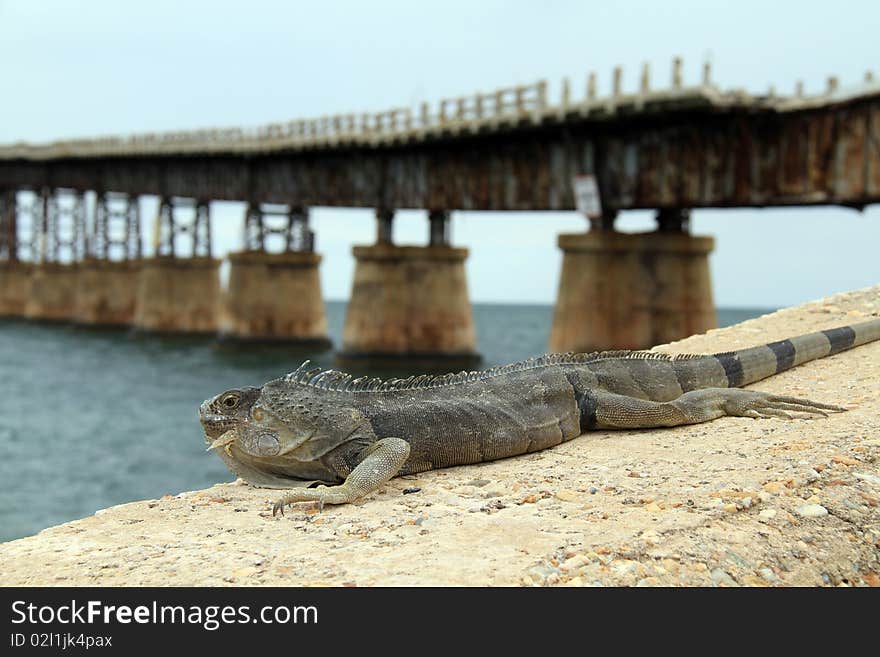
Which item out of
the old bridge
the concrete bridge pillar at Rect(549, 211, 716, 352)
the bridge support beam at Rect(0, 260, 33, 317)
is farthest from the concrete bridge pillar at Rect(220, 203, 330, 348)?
the bridge support beam at Rect(0, 260, 33, 317)

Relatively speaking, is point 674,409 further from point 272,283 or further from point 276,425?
point 272,283

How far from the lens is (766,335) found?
38.8 ft

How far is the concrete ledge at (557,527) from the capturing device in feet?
17.7

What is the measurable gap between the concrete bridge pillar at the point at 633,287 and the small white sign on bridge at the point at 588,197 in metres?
0.62

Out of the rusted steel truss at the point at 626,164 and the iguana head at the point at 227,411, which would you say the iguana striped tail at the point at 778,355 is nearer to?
the iguana head at the point at 227,411

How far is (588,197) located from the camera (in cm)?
3070

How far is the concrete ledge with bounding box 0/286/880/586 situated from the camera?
5.39 metres

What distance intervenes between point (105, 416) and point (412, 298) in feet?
43.4

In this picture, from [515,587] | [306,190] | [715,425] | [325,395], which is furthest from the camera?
[306,190]

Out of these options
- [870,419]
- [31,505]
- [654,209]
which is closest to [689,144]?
[654,209]

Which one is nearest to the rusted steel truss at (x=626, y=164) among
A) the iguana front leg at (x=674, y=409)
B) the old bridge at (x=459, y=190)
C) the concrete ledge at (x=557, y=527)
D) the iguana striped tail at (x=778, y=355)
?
the old bridge at (x=459, y=190)

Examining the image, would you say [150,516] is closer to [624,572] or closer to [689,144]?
[624,572]

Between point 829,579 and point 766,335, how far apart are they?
654 centimetres

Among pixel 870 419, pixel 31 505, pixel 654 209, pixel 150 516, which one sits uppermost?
pixel 654 209
